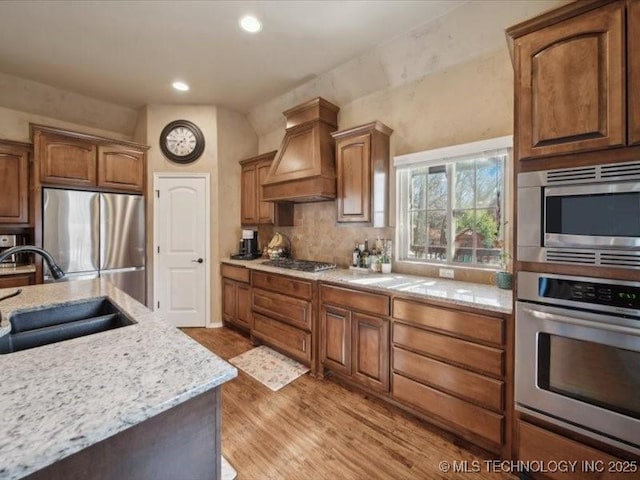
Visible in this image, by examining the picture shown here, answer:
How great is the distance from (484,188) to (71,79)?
14.7 ft

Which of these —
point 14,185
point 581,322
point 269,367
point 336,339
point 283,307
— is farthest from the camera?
point 14,185

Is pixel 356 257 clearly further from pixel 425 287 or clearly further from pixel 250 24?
pixel 250 24

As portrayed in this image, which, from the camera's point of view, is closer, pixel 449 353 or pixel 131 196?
pixel 449 353

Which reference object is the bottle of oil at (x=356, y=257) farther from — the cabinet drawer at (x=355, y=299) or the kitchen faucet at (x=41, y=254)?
the kitchen faucet at (x=41, y=254)

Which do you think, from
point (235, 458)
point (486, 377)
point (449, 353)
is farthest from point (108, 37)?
point (486, 377)

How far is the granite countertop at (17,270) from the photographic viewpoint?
9.82 feet

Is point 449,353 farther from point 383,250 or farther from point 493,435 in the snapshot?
point 383,250

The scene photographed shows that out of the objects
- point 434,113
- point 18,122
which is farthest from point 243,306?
point 18,122

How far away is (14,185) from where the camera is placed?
10.5ft

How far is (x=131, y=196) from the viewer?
3703 millimetres

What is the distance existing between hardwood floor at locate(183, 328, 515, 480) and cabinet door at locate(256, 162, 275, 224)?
2069mm

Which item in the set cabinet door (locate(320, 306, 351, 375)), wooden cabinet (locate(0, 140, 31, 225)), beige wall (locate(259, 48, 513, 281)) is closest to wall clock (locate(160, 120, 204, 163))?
wooden cabinet (locate(0, 140, 31, 225))

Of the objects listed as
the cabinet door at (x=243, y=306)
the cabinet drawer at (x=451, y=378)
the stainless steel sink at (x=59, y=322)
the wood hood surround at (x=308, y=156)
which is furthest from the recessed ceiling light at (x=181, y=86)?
the cabinet drawer at (x=451, y=378)

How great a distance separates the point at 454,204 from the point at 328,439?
82.4 inches
